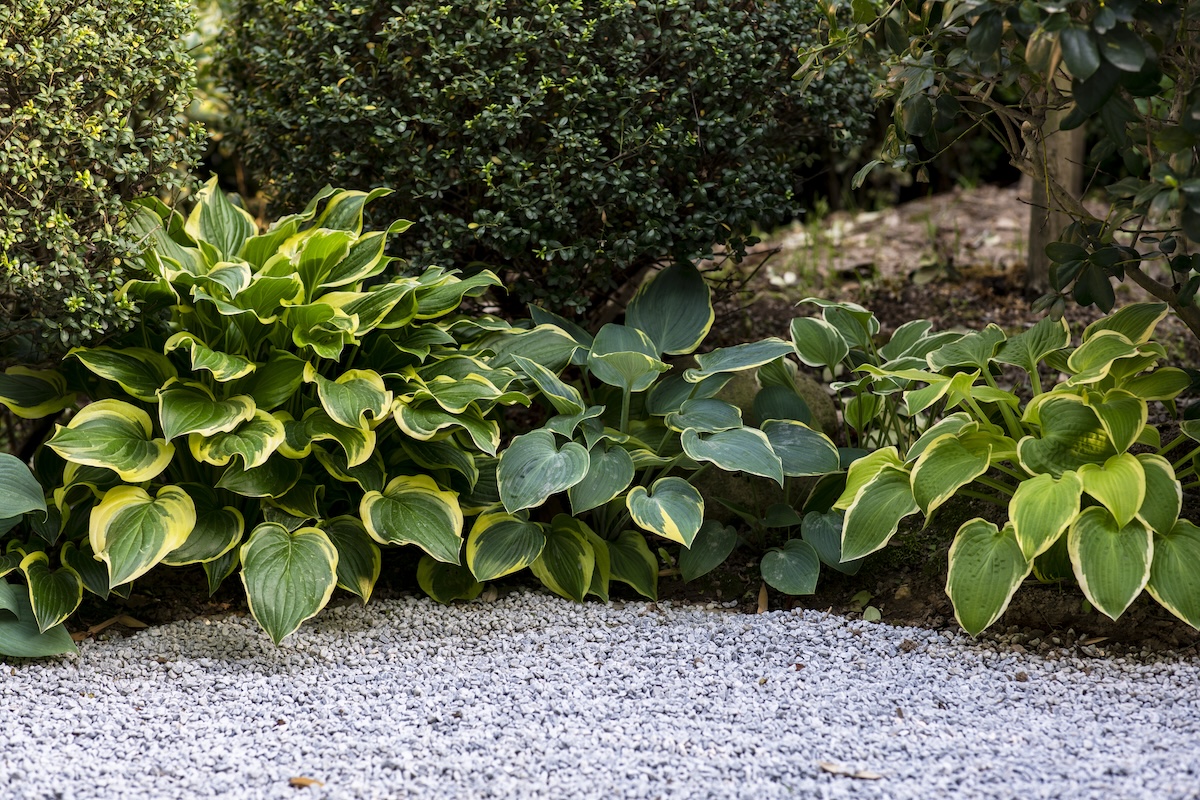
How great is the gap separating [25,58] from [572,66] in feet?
4.91

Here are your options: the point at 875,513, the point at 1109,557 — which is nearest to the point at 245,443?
the point at 875,513

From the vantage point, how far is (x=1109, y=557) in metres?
2.33

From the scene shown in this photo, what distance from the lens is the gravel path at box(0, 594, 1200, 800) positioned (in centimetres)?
198

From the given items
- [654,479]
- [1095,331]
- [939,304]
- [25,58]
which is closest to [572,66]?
[654,479]

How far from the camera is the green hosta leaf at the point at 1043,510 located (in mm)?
2336

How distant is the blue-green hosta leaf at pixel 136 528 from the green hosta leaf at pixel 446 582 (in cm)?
64

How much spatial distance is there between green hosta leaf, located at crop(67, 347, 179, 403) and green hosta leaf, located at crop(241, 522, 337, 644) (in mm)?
512

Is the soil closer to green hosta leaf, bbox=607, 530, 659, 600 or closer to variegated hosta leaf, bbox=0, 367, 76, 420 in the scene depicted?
green hosta leaf, bbox=607, 530, 659, 600

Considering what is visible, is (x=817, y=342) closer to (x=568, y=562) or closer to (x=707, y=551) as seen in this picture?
(x=707, y=551)

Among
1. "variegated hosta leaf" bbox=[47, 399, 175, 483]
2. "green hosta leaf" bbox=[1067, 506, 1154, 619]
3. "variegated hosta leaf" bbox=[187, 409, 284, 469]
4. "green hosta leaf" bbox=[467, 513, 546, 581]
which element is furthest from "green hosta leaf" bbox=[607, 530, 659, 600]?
"variegated hosta leaf" bbox=[47, 399, 175, 483]

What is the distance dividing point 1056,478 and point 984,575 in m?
Result: 0.31

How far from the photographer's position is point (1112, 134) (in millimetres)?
2260

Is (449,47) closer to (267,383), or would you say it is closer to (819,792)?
(267,383)

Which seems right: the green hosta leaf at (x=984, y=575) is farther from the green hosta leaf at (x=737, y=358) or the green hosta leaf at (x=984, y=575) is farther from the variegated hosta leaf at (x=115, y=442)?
the variegated hosta leaf at (x=115, y=442)
